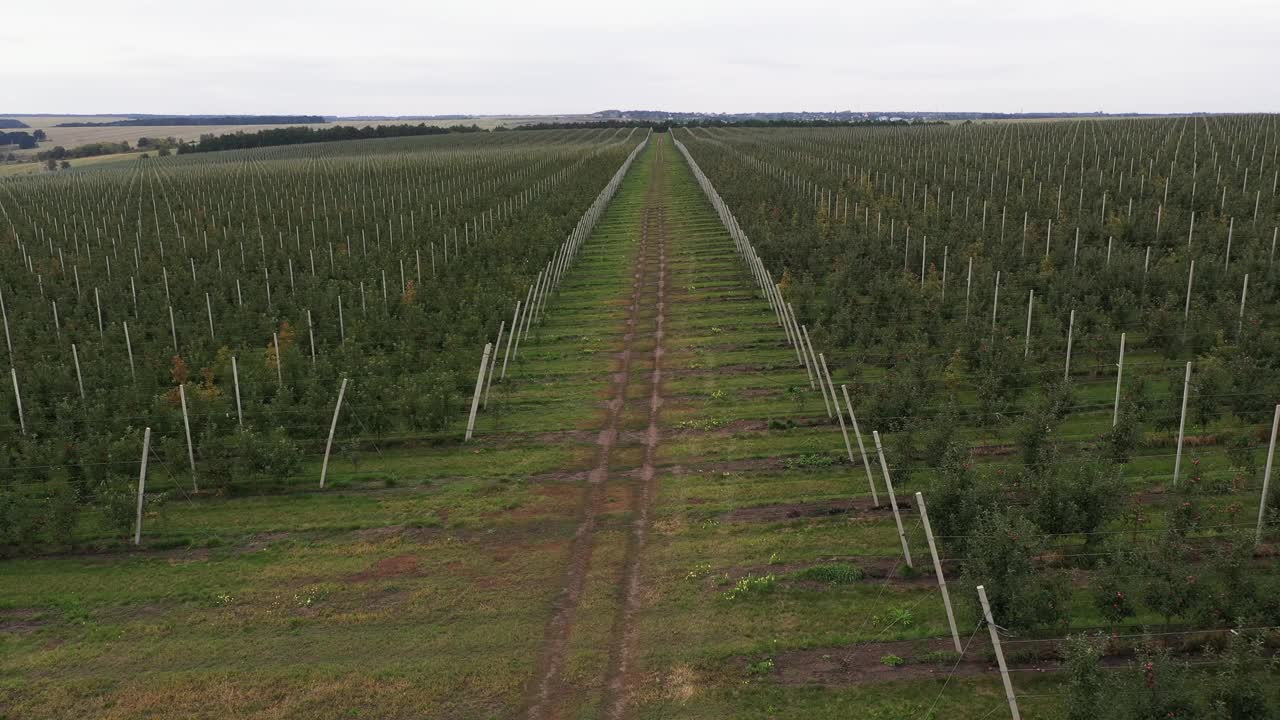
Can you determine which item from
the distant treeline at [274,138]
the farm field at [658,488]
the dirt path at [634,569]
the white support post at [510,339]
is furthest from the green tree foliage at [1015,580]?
the distant treeline at [274,138]

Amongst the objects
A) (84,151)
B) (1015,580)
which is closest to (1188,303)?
(1015,580)

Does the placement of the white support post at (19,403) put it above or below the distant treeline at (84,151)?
below

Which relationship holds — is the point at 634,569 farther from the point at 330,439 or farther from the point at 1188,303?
the point at 1188,303

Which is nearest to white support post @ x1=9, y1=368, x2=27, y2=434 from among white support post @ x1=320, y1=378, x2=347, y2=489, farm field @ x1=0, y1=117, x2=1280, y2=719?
farm field @ x1=0, y1=117, x2=1280, y2=719

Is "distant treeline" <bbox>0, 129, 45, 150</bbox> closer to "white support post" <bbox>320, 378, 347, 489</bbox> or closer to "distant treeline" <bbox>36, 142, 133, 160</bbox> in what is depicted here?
"distant treeline" <bbox>36, 142, 133, 160</bbox>

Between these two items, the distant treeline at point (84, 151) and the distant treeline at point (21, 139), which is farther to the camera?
the distant treeline at point (21, 139)

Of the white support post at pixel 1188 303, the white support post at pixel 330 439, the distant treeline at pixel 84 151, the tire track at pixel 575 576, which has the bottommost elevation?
the tire track at pixel 575 576

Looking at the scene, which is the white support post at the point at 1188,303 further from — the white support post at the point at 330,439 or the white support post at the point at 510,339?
the white support post at the point at 330,439
